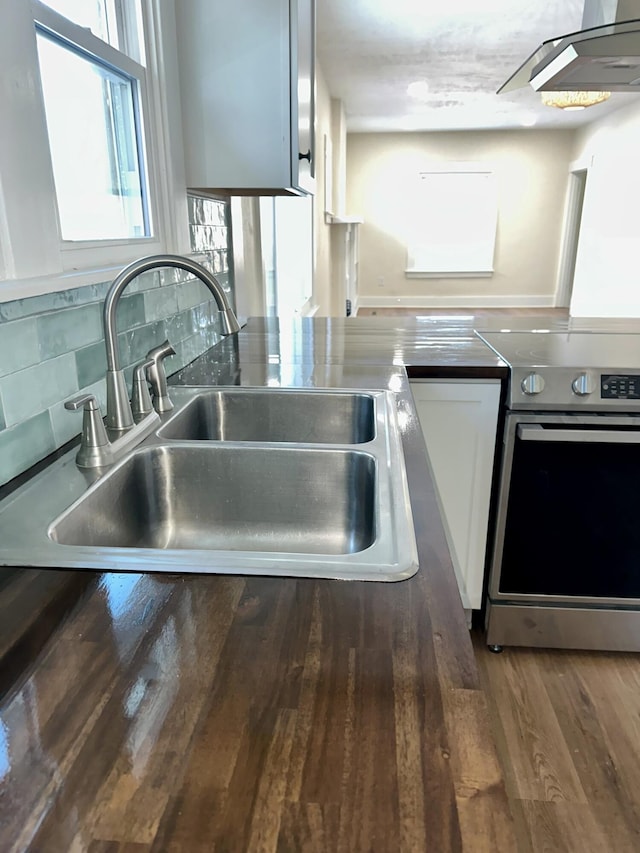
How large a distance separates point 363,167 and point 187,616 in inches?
377

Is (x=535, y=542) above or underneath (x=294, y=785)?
underneath

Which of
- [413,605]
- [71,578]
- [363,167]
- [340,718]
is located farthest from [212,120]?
[363,167]

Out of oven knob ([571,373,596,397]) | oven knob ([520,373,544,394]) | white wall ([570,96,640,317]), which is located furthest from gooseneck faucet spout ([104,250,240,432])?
white wall ([570,96,640,317])

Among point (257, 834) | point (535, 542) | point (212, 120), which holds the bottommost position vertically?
point (535, 542)

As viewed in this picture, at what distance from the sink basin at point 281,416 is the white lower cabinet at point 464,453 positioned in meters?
0.34

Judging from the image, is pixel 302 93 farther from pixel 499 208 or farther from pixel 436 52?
pixel 499 208

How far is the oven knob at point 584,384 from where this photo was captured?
160cm

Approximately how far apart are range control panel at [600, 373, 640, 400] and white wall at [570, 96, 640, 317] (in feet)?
17.4

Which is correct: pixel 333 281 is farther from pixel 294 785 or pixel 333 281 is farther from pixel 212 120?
pixel 294 785

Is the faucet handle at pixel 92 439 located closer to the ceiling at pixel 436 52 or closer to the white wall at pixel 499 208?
the ceiling at pixel 436 52

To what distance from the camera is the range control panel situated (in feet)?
5.25

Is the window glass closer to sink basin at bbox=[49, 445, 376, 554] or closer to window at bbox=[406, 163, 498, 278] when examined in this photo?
sink basin at bbox=[49, 445, 376, 554]

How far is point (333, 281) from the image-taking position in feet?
24.1

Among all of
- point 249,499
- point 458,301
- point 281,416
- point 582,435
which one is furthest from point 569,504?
point 458,301
